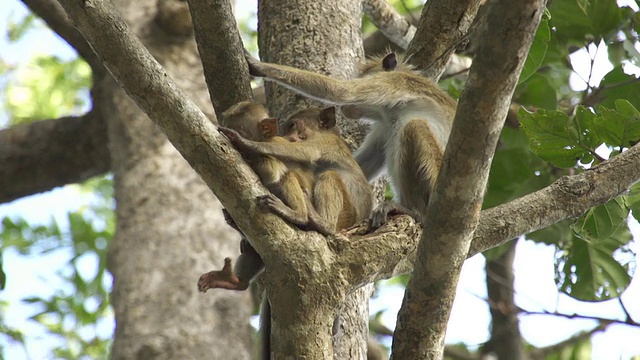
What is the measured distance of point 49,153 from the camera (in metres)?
9.11

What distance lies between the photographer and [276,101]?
5547 millimetres

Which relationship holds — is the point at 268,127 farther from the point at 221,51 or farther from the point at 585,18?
the point at 585,18

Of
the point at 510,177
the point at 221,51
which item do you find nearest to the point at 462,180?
the point at 221,51

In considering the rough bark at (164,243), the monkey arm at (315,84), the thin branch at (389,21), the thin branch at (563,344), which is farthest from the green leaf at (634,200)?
the thin branch at (563,344)

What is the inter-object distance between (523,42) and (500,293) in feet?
20.2

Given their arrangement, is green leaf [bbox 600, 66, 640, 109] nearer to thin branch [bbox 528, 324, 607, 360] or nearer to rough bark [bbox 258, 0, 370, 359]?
rough bark [bbox 258, 0, 370, 359]

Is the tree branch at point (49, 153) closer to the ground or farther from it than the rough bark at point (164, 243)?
farther from it

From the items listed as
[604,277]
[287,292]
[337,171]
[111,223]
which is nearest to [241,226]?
[287,292]

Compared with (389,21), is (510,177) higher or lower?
lower

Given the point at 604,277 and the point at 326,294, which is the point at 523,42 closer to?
the point at 326,294

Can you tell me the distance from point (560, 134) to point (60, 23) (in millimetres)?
6087

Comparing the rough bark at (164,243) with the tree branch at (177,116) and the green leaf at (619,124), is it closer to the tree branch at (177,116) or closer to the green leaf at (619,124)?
the tree branch at (177,116)

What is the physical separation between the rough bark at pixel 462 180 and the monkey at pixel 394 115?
71 centimetres

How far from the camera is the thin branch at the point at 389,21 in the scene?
7258 mm
